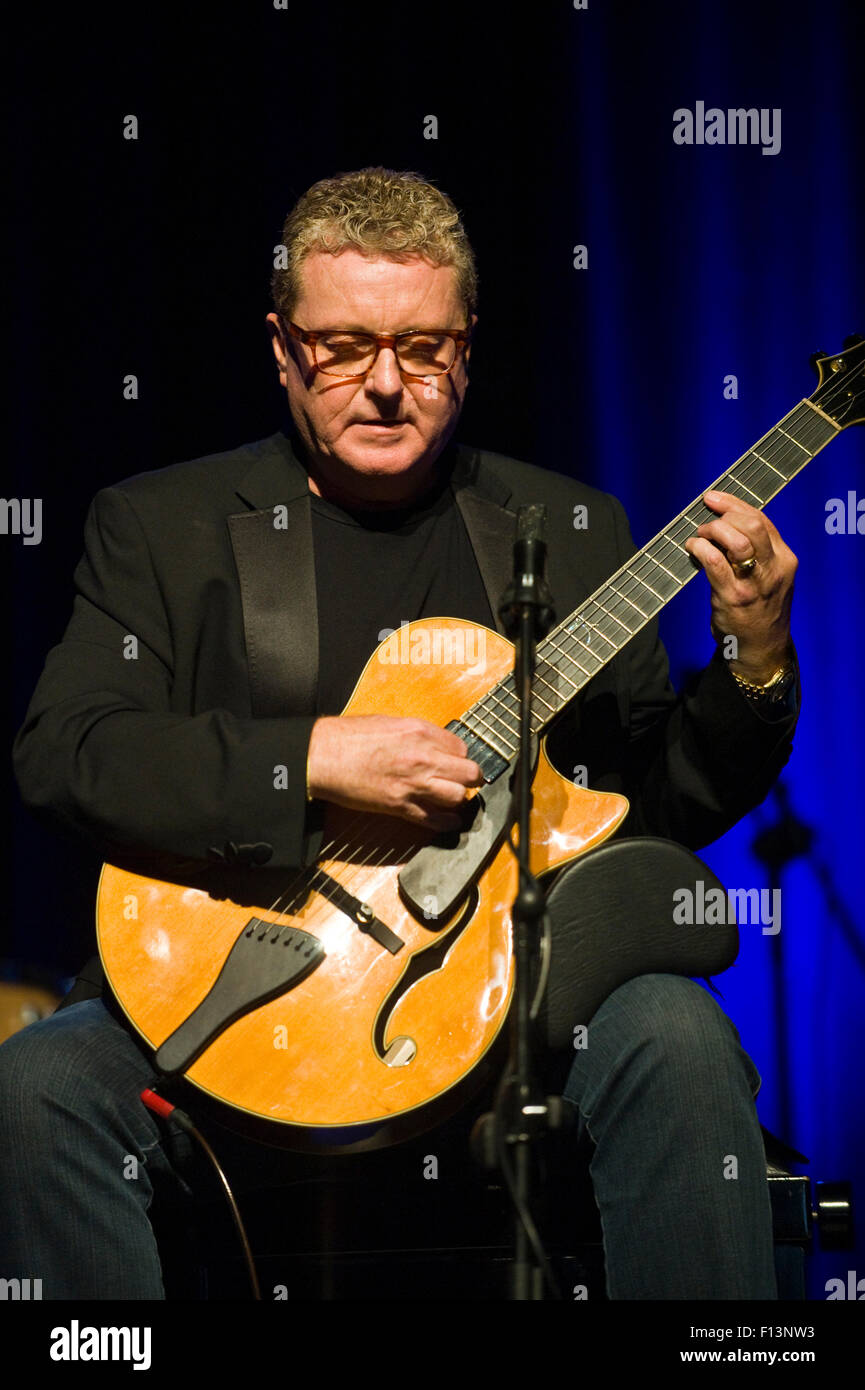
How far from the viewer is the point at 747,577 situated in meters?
2.21

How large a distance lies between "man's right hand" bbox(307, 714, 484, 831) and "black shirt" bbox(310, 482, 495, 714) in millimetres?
304

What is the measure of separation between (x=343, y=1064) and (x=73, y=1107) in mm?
367

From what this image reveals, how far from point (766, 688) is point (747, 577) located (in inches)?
7.3

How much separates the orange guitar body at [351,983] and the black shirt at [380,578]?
0.36 m

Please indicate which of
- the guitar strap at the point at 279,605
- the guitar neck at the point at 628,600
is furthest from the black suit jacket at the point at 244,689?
the guitar neck at the point at 628,600

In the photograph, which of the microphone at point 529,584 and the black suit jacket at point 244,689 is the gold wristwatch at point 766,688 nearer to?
the black suit jacket at point 244,689

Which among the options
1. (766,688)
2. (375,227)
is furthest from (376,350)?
(766,688)

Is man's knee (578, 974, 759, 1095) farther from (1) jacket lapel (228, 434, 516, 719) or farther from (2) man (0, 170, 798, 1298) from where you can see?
(1) jacket lapel (228, 434, 516, 719)

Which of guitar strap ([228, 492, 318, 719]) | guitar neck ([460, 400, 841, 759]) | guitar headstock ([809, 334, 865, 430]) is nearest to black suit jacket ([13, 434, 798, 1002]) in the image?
guitar strap ([228, 492, 318, 719])

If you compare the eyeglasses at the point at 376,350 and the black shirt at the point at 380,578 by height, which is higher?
the eyeglasses at the point at 376,350

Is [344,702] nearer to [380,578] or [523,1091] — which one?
[380,578]

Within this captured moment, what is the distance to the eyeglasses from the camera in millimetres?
2375

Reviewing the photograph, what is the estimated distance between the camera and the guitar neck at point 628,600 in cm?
217
